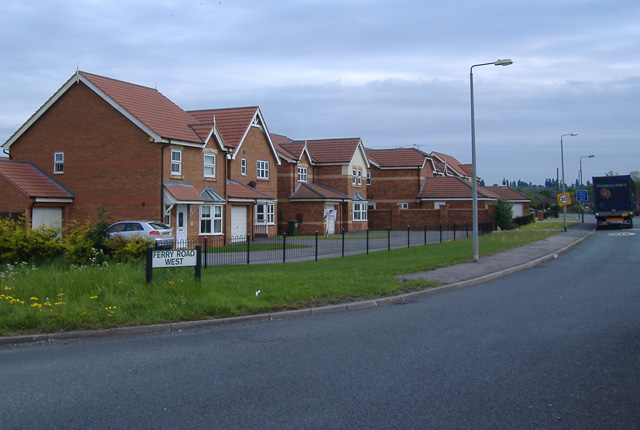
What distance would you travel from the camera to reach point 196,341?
30.3 feet

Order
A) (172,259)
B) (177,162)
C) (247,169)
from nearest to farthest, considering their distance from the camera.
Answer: (172,259) < (177,162) < (247,169)

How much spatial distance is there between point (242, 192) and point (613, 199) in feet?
97.7

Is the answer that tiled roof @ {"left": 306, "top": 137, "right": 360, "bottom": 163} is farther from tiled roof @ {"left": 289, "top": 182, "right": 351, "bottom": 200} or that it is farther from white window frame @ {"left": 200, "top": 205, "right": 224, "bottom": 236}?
white window frame @ {"left": 200, "top": 205, "right": 224, "bottom": 236}

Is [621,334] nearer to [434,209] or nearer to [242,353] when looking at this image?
[242,353]

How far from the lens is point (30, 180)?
30672mm

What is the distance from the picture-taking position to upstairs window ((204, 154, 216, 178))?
3272 cm

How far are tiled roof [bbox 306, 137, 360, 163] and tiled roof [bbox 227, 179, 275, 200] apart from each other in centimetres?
1323

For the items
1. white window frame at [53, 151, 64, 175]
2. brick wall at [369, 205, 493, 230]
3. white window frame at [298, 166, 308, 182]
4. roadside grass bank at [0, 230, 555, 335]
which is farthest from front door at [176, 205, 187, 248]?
brick wall at [369, 205, 493, 230]

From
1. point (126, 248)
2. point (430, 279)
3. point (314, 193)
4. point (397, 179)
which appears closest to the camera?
point (430, 279)

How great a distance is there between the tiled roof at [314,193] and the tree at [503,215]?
1296cm

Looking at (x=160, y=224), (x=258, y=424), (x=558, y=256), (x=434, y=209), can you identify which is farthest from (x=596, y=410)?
(x=434, y=209)

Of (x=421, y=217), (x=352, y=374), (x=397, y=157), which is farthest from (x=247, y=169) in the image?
(x=352, y=374)

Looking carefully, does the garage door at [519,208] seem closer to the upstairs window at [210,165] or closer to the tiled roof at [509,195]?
the tiled roof at [509,195]

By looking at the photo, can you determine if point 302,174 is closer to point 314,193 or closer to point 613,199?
point 314,193
